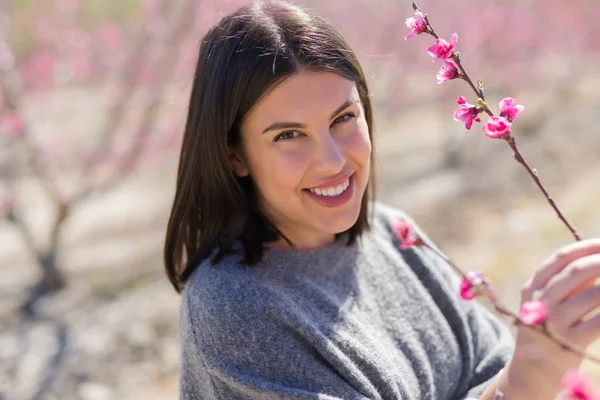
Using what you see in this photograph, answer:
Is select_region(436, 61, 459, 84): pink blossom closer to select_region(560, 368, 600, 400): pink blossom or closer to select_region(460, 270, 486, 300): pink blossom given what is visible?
select_region(460, 270, 486, 300): pink blossom

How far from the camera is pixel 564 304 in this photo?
2.91 ft

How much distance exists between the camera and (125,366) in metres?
3.37

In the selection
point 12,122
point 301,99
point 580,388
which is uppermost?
point 12,122

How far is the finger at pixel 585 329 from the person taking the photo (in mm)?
882

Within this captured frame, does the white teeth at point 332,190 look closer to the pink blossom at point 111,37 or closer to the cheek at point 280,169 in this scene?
the cheek at point 280,169

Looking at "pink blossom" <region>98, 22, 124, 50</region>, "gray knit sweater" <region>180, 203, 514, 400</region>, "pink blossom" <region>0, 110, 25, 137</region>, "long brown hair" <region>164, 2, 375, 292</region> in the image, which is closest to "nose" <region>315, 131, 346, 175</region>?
"long brown hair" <region>164, 2, 375, 292</region>

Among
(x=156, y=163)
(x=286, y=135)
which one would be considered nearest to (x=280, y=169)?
(x=286, y=135)

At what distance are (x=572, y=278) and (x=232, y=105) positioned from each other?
0.75 meters

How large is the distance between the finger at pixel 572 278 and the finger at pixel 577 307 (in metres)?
0.01

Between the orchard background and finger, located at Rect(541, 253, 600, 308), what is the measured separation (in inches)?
47.8

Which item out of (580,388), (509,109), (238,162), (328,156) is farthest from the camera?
(238,162)

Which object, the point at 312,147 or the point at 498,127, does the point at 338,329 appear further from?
the point at 498,127

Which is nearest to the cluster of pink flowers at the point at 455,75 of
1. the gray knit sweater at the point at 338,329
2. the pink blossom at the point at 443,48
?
the pink blossom at the point at 443,48

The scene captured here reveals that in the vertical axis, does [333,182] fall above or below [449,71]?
below
